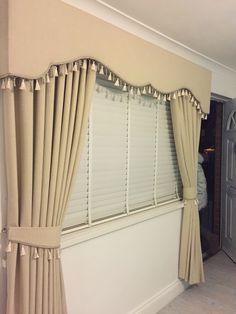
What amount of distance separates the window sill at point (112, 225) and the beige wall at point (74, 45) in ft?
3.27

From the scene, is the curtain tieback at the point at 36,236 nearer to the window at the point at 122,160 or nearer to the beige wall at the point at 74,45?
the window at the point at 122,160

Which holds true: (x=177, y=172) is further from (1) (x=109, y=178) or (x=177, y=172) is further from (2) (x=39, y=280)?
(2) (x=39, y=280)

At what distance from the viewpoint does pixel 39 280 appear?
61.2 inches

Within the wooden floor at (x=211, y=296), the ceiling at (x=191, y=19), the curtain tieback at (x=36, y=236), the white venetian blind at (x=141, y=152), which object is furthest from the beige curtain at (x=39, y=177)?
the wooden floor at (x=211, y=296)

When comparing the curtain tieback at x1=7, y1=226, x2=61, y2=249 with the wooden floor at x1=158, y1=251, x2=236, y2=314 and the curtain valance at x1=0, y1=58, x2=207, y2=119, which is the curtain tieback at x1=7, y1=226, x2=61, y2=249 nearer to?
the curtain valance at x1=0, y1=58, x2=207, y2=119

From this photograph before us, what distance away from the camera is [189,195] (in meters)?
2.94

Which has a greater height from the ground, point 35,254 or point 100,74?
point 100,74

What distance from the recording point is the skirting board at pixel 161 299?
8.24ft

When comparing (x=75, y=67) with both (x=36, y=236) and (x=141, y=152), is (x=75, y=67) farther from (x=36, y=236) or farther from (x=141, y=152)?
(x=141, y=152)

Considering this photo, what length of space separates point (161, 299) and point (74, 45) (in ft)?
7.46

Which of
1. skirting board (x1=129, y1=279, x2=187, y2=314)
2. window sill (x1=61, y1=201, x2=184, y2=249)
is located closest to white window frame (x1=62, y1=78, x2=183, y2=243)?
window sill (x1=61, y1=201, x2=184, y2=249)

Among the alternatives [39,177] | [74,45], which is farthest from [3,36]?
[39,177]

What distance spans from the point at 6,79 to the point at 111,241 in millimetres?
1345

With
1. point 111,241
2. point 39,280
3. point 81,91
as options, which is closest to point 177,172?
point 111,241
